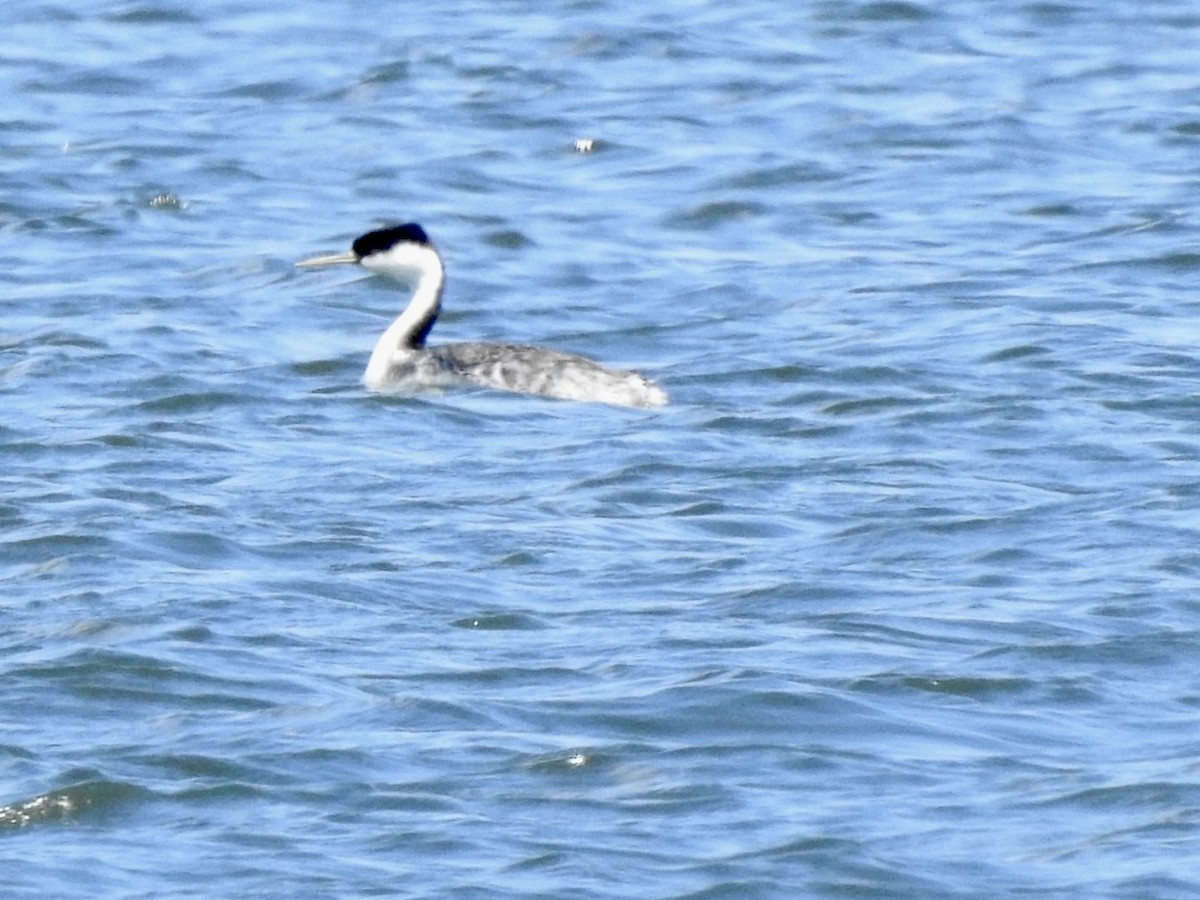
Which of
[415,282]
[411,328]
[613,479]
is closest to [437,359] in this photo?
[411,328]

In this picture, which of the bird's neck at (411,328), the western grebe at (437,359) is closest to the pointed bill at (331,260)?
the western grebe at (437,359)

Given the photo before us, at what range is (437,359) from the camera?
14773 millimetres

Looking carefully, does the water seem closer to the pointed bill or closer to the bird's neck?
the bird's neck

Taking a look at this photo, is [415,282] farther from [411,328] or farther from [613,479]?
[613,479]

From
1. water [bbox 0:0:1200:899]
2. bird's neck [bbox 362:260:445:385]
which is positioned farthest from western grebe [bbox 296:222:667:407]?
water [bbox 0:0:1200:899]

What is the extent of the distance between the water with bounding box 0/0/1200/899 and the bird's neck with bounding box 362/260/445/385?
0.23 m

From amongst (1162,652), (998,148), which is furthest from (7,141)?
(1162,652)

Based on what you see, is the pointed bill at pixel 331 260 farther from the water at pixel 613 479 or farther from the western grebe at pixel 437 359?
the water at pixel 613 479

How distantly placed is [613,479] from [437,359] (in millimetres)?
2424

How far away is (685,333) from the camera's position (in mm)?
15688

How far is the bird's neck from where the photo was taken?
14.9m

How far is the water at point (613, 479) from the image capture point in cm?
835

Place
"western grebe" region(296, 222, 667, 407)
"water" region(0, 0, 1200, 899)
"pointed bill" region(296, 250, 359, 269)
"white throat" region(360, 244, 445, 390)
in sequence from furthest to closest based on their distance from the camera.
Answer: "pointed bill" region(296, 250, 359, 269)
"white throat" region(360, 244, 445, 390)
"western grebe" region(296, 222, 667, 407)
"water" region(0, 0, 1200, 899)

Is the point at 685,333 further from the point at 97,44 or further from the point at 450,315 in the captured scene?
the point at 97,44
